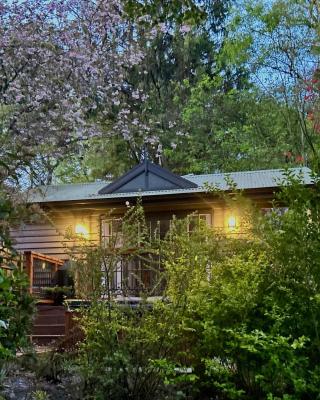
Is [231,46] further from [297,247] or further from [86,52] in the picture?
[297,247]

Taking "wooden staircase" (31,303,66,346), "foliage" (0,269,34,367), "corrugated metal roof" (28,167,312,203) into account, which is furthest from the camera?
"corrugated metal roof" (28,167,312,203)

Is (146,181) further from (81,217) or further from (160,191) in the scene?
(81,217)

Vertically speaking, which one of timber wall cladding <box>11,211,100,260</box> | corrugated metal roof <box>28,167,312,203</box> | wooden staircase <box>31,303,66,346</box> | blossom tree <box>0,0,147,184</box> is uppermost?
blossom tree <box>0,0,147,184</box>

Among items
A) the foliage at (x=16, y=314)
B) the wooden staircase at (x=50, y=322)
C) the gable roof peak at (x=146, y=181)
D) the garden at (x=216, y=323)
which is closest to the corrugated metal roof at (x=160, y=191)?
the gable roof peak at (x=146, y=181)

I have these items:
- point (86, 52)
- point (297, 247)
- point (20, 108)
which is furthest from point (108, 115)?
point (297, 247)

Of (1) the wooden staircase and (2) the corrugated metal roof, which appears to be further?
(2) the corrugated metal roof

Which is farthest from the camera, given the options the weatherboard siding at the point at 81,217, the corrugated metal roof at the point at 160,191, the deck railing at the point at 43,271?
the weatherboard siding at the point at 81,217

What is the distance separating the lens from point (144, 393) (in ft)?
11.0

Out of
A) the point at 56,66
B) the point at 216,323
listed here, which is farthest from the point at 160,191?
the point at 216,323

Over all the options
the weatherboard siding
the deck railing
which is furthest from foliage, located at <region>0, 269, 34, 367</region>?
the weatherboard siding

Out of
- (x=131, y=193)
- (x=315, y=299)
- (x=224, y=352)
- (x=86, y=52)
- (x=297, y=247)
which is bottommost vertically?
(x=224, y=352)

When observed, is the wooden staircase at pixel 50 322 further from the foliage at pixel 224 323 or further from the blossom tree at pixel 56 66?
the foliage at pixel 224 323

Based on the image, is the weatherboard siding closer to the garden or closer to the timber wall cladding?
the timber wall cladding

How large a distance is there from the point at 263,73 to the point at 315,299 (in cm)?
1524
